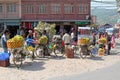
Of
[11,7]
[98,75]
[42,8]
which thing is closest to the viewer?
[98,75]

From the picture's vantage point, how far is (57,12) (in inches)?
1989

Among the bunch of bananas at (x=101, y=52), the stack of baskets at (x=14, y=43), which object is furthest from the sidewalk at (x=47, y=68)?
the bunch of bananas at (x=101, y=52)

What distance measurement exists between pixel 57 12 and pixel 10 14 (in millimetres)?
6995

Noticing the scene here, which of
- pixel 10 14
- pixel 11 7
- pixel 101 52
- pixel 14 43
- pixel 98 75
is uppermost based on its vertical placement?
pixel 11 7

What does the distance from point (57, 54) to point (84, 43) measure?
92.8 inches

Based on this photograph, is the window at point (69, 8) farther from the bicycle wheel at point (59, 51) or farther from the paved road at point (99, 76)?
the paved road at point (99, 76)

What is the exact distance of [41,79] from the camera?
1375cm

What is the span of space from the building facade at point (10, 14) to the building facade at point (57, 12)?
0.74 meters

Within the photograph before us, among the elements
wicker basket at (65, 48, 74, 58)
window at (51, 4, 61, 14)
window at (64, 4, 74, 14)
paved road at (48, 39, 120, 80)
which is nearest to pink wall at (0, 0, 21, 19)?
window at (51, 4, 61, 14)

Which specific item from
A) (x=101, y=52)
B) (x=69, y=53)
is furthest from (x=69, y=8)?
(x=69, y=53)

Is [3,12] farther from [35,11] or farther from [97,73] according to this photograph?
[97,73]

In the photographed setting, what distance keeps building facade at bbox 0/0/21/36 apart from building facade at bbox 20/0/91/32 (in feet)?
2.42

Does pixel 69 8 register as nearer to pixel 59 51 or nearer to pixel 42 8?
pixel 42 8

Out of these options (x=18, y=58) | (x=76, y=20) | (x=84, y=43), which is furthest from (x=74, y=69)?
(x=76, y=20)
